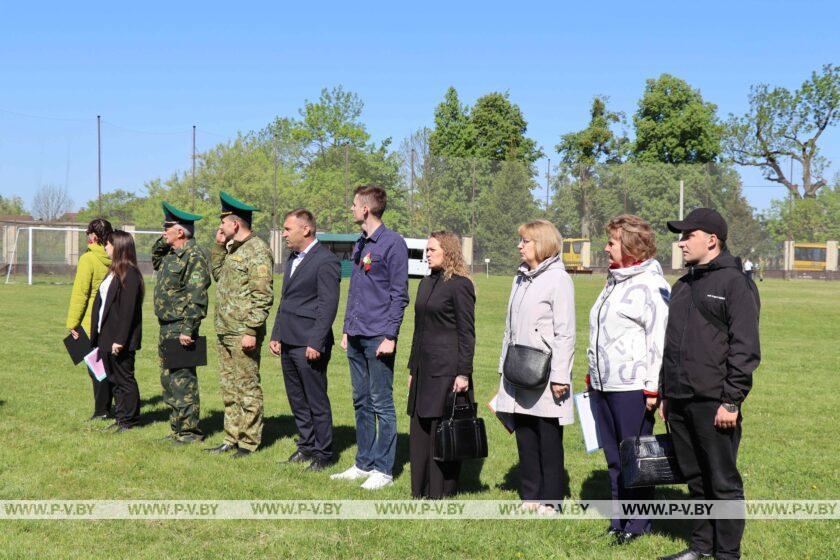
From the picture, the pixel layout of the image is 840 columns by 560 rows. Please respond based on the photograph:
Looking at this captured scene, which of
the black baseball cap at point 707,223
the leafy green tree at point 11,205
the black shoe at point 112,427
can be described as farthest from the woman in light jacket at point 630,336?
the leafy green tree at point 11,205

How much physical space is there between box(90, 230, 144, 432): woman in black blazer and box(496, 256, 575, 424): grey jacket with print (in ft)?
14.1

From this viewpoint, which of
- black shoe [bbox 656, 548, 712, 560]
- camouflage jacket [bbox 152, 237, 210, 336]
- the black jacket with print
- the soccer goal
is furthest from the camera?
the soccer goal

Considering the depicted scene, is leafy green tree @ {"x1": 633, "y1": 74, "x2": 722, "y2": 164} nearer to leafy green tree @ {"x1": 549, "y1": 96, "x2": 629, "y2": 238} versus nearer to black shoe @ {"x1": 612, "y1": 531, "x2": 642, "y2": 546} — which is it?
leafy green tree @ {"x1": 549, "y1": 96, "x2": 629, "y2": 238}

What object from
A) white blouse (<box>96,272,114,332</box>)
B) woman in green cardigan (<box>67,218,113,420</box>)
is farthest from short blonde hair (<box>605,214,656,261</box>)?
woman in green cardigan (<box>67,218,113,420</box>)

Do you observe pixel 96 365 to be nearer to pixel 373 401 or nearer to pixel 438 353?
pixel 373 401

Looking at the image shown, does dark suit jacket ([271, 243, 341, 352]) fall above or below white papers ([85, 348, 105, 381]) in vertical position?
above

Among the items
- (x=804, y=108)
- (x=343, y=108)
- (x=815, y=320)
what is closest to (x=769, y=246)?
(x=804, y=108)

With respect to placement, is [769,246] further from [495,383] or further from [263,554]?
[263,554]

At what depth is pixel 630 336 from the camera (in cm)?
479

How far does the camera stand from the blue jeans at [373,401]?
5984mm

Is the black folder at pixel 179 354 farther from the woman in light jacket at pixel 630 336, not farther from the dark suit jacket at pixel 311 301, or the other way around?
the woman in light jacket at pixel 630 336

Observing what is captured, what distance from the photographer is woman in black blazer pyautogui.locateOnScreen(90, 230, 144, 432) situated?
7762 millimetres

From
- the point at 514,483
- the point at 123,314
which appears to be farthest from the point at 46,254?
the point at 514,483

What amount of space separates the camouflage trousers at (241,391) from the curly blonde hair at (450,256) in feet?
6.50
